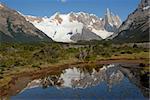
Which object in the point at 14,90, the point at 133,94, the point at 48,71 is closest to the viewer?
the point at 133,94

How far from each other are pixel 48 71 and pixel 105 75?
65.4 ft

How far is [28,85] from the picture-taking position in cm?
8256

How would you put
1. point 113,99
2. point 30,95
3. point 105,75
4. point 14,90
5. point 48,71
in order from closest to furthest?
1. point 113,99
2. point 30,95
3. point 14,90
4. point 105,75
5. point 48,71

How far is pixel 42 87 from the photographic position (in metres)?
77.5

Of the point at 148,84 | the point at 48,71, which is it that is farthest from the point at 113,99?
the point at 48,71

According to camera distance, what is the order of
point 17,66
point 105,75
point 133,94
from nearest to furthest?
point 133,94 < point 105,75 < point 17,66

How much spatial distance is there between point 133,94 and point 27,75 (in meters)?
46.7

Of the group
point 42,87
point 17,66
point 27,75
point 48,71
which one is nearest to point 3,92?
point 42,87

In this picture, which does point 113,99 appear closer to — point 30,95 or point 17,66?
point 30,95

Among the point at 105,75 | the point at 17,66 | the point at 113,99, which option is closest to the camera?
the point at 113,99

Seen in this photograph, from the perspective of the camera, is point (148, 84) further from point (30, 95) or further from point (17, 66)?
point (17, 66)

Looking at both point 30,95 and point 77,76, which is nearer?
point 30,95

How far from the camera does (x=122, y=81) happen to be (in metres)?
82.1

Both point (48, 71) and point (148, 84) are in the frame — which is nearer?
point (148, 84)
